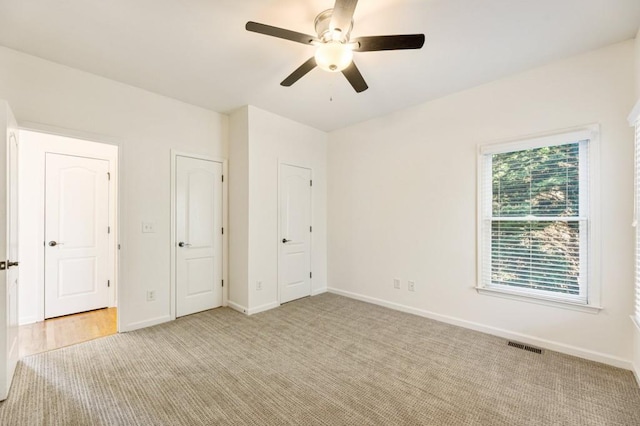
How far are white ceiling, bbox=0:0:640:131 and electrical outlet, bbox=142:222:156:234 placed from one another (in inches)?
61.7

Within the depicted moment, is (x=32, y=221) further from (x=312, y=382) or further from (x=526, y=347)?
(x=526, y=347)

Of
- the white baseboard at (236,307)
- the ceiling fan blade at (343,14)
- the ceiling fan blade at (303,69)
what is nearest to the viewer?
the ceiling fan blade at (343,14)

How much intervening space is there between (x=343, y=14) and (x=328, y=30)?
8.3 inches

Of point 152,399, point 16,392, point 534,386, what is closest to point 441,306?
point 534,386

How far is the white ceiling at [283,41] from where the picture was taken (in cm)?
200

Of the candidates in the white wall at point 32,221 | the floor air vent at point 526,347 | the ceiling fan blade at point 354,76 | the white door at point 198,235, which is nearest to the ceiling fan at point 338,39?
the ceiling fan blade at point 354,76

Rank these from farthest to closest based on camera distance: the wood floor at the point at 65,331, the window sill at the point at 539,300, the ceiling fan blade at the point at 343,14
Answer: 1. the wood floor at the point at 65,331
2. the window sill at the point at 539,300
3. the ceiling fan blade at the point at 343,14

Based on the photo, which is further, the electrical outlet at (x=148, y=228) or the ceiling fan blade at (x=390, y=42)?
the electrical outlet at (x=148, y=228)

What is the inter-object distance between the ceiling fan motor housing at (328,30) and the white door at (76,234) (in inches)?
Result: 144

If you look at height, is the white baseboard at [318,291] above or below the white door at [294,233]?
below

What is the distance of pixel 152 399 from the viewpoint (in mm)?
1985

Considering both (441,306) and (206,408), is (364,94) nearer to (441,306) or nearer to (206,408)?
(441,306)

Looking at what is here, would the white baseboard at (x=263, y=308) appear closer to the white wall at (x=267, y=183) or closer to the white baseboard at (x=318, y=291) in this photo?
the white wall at (x=267, y=183)

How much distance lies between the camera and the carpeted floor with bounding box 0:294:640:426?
6.01 feet
